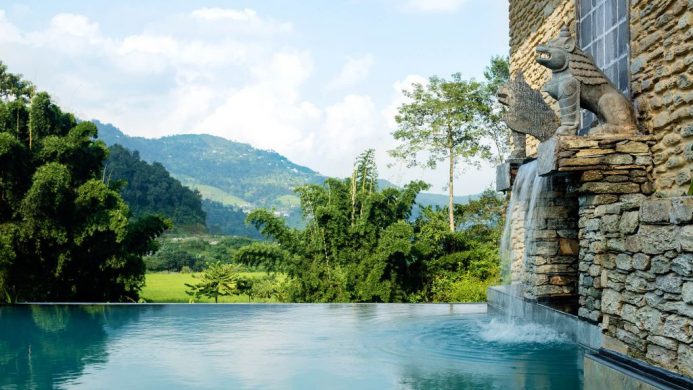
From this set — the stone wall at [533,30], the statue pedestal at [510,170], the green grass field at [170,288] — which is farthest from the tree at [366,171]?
the statue pedestal at [510,170]

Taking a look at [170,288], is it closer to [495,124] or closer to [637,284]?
[495,124]

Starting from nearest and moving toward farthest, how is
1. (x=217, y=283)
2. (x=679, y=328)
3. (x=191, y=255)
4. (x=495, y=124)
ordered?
(x=679, y=328), (x=217, y=283), (x=495, y=124), (x=191, y=255)

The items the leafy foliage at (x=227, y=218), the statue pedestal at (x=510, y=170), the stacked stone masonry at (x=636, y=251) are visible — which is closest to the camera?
the stacked stone masonry at (x=636, y=251)

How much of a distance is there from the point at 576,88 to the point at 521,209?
12.5 ft

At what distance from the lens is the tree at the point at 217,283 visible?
52.2 ft

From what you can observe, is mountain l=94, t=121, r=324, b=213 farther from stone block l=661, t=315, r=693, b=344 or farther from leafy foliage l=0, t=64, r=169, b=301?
stone block l=661, t=315, r=693, b=344

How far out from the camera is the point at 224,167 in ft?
263

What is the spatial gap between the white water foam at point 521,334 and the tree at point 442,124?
10546 millimetres

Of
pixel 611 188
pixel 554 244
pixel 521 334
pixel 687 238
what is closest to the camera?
pixel 687 238

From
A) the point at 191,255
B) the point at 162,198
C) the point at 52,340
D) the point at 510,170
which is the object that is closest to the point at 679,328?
the point at 510,170

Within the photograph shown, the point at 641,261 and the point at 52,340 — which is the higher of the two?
the point at 641,261

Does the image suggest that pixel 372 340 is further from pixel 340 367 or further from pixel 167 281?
pixel 167 281

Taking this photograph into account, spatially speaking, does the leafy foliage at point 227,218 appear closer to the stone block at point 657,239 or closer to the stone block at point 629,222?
the stone block at point 629,222

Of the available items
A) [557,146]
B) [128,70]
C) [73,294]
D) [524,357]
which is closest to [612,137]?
[557,146]
